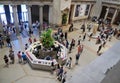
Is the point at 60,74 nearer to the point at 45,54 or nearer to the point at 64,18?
the point at 45,54

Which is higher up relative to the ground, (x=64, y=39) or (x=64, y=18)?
(x=64, y=18)

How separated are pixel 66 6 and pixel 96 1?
7640 mm

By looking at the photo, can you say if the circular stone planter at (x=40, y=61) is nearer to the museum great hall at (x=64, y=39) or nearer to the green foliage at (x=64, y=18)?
the museum great hall at (x=64, y=39)

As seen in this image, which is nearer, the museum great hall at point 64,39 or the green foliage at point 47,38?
the museum great hall at point 64,39

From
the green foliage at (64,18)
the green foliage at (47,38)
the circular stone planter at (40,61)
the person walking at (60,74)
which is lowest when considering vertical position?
the person walking at (60,74)

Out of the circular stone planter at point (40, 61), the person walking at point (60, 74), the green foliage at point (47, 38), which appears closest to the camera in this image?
the person walking at point (60, 74)

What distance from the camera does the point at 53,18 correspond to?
1827 cm

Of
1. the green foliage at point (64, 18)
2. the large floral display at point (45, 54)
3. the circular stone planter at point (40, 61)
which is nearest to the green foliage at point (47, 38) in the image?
the large floral display at point (45, 54)

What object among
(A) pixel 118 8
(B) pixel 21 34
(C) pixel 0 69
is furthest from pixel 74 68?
(A) pixel 118 8

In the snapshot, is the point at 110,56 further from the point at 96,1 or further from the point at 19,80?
the point at 96,1

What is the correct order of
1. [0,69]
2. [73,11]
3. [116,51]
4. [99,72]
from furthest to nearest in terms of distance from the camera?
[73,11] < [0,69] < [116,51] < [99,72]

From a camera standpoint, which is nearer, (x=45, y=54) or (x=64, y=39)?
(x=45, y=54)

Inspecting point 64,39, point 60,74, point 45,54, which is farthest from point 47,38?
point 64,39

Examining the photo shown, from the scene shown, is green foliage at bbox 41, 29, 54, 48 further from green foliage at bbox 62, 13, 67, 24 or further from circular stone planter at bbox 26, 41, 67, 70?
green foliage at bbox 62, 13, 67, 24
